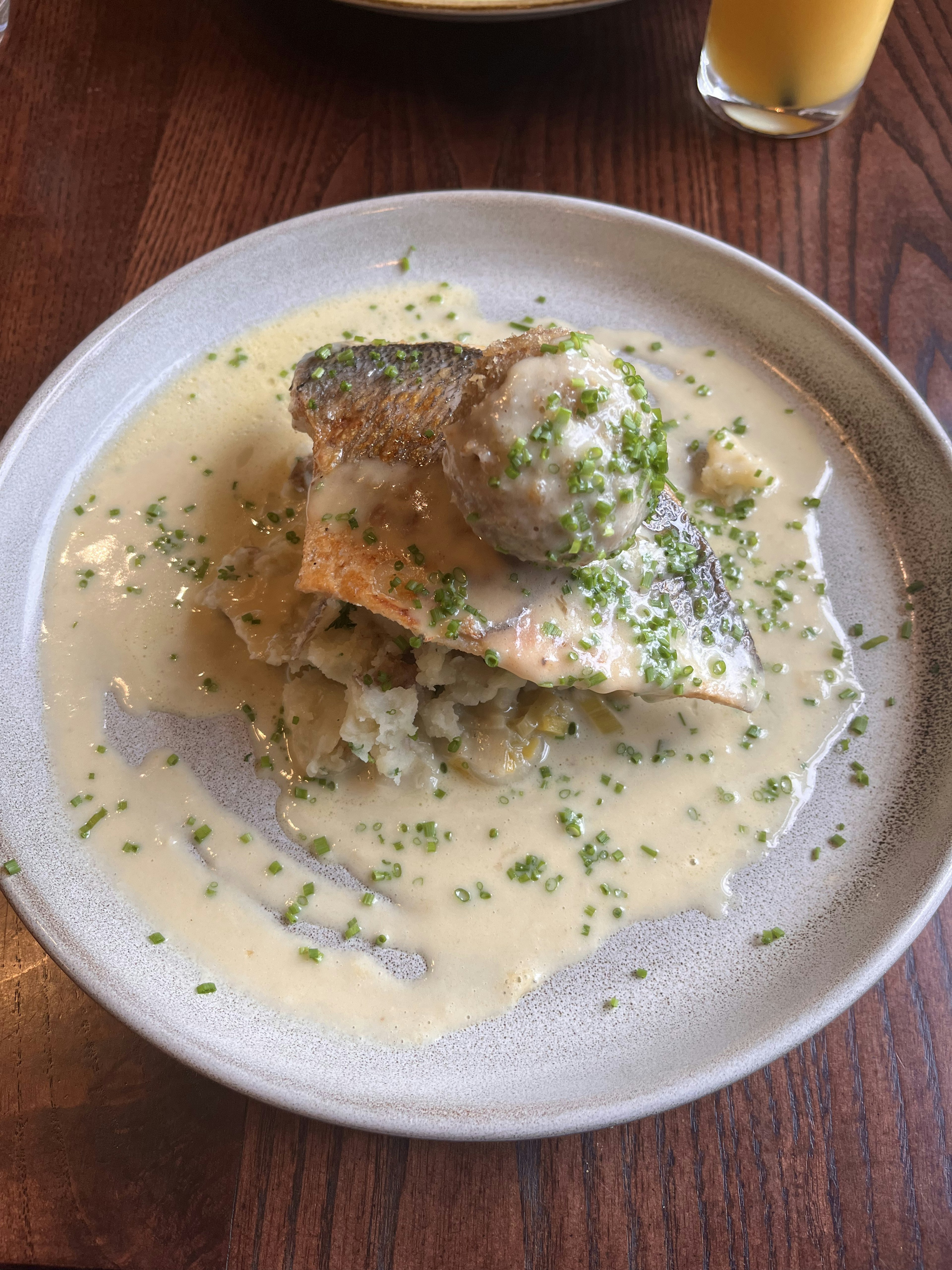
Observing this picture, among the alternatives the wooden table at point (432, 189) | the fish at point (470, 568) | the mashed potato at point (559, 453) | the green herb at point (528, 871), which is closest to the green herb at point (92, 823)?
the wooden table at point (432, 189)

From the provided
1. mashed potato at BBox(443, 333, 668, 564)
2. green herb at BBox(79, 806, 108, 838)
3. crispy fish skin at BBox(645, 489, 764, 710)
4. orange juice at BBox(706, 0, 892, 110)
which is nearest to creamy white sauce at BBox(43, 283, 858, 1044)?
green herb at BBox(79, 806, 108, 838)

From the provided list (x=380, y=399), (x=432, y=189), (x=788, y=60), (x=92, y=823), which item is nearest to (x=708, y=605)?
(x=380, y=399)

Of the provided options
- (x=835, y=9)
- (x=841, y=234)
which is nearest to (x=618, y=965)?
(x=841, y=234)

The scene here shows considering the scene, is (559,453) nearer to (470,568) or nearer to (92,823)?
(470,568)

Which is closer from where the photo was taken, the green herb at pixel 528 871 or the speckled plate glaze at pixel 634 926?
the speckled plate glaze at pixel 634 926

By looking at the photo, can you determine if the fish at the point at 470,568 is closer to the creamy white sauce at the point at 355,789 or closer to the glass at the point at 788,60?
the creamy white sauce at the point at 355,789

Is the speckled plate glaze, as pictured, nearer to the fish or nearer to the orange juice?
the fish

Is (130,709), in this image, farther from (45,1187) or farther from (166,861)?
(45,1187)
